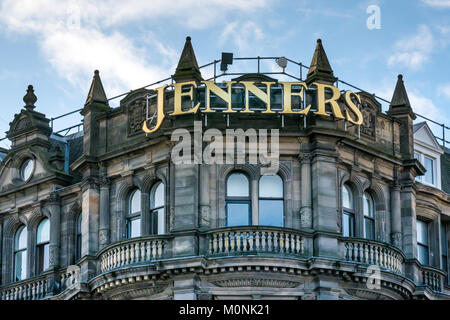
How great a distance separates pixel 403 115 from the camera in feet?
166

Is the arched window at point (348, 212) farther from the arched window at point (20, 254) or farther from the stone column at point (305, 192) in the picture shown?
the arched window at point (20, 254)

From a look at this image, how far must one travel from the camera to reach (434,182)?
5381 centimetres

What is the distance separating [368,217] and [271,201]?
4200mm

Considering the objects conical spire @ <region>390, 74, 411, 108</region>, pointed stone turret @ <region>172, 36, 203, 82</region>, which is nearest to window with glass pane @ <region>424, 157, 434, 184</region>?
conical spire @ <region>390, 74, 411, 108</region>

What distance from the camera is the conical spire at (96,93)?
5038 cm

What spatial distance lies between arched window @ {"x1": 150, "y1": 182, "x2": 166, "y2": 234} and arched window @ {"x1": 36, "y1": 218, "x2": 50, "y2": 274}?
19.9ft

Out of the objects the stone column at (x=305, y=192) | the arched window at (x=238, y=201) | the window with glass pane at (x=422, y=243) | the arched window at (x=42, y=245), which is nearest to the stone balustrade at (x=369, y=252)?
the stone column at (x=305, y=192)

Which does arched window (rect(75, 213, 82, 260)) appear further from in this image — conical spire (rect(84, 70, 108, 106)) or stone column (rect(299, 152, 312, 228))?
stone column (rect(299, 152, 312, 228))

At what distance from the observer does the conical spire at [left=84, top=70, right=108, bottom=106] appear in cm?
5038

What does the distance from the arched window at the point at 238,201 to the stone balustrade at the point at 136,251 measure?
235 centimetres

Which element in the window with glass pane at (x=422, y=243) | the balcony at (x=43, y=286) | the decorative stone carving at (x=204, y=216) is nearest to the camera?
the decorative stone carving at (x=204, y=216)

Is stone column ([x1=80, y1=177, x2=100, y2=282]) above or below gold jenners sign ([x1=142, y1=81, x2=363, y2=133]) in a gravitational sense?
below
